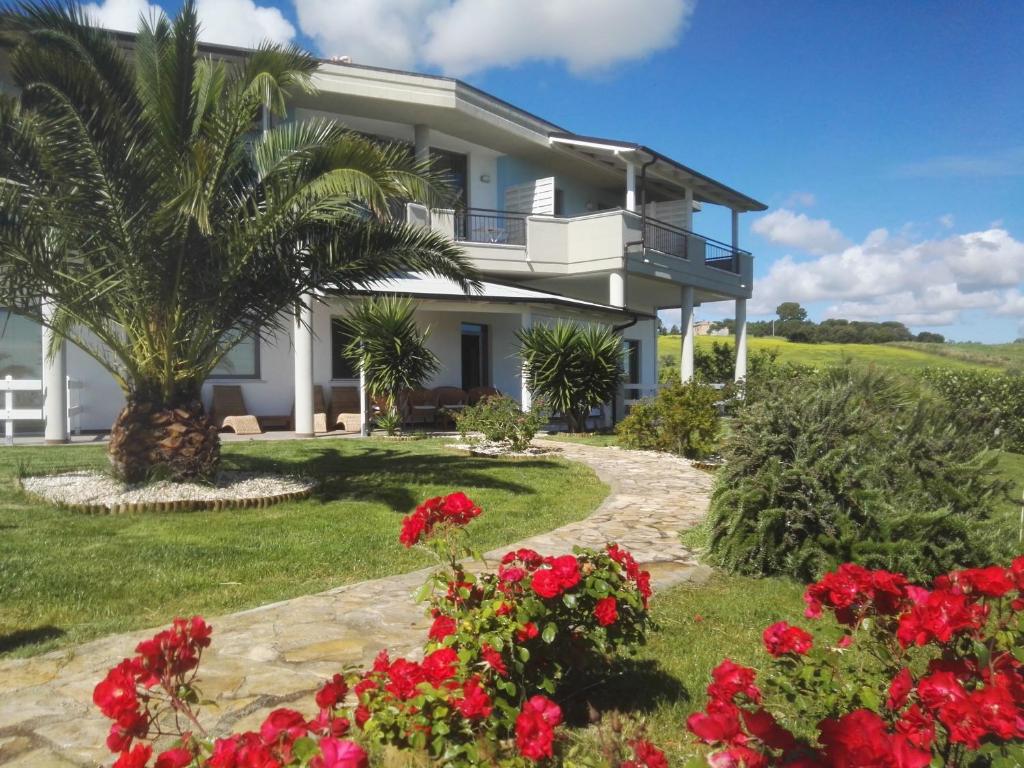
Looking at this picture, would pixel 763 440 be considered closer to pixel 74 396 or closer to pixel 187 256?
pixel 187 256

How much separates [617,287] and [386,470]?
10.7m

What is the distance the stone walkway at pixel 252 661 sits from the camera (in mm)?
3086

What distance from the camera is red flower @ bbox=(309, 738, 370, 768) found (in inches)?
64.6

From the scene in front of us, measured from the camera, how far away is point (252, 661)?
3.82 metres

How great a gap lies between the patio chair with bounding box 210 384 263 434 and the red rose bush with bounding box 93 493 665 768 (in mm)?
12629

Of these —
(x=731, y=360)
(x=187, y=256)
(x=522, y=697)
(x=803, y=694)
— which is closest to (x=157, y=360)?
(x=187, y=256)

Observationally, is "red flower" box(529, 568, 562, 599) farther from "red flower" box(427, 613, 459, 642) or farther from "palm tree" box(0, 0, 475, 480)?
"palm tree" box(0, 0, 475, 480)

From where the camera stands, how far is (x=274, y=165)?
8.48 metres

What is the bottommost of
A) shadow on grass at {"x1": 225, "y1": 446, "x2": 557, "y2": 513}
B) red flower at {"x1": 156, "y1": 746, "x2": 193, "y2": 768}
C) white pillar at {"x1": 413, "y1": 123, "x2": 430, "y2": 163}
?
shadow on grass at {"x1": 225, "y1": 446, "x2": 557, "y2": 513}

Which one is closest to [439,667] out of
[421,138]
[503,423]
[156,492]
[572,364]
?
[156,492]

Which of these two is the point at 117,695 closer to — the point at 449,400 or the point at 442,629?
the point at 442,629

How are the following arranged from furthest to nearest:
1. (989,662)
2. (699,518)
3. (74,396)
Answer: (74,396)
(699,518)
(989,662)

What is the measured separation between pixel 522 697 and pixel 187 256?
682cm

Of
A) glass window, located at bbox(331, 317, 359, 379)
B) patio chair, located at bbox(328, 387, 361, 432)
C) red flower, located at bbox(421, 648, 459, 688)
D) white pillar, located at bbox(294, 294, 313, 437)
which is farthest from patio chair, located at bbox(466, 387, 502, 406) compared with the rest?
red flower, located at bbox(421, 648, 459, 688)
